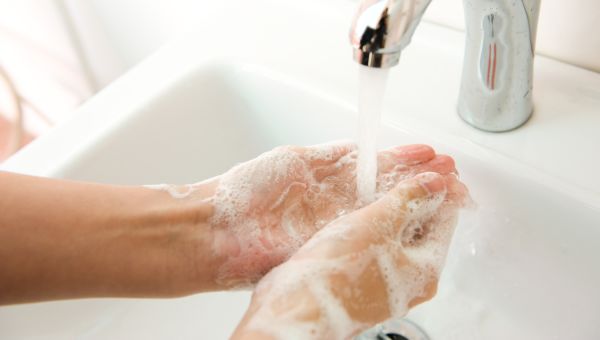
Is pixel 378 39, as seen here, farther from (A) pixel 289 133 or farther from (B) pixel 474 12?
(A) pixel 289 133

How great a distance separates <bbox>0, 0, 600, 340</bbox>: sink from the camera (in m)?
0.43

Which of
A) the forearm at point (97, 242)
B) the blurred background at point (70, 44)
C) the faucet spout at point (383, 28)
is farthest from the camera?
the blurred background at point (70, 44)

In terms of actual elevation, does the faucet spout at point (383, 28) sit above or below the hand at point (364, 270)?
above

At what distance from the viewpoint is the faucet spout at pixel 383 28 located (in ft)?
0.94

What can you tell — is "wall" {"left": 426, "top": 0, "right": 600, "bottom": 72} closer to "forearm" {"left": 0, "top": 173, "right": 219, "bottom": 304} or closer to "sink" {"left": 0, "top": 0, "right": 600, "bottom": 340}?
"sink" {"left": 0, "top": 0, "right": 600, "bottom": 340}

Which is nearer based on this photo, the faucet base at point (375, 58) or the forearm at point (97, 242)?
the faucet base at point (375, 58)

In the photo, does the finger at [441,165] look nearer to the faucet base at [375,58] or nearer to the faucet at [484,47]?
the faucet at [484,47]

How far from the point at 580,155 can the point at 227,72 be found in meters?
0.34

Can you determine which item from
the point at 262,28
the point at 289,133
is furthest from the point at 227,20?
the point at 289,133

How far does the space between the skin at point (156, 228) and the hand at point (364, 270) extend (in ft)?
0.05

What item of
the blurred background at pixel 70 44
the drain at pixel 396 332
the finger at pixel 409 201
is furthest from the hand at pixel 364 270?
the blurred background at pixel 70 44

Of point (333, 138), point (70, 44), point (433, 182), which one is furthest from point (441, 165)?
point (70, 44)

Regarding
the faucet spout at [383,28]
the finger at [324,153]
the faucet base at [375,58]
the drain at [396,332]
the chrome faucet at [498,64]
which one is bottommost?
the drain at [396,332]

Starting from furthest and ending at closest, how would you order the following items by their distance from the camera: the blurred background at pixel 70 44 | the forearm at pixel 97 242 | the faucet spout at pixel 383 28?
the blurred background at pixel 70 44 < the forearm at pixel 97 242 < the faucet spout at pixel 383 28
